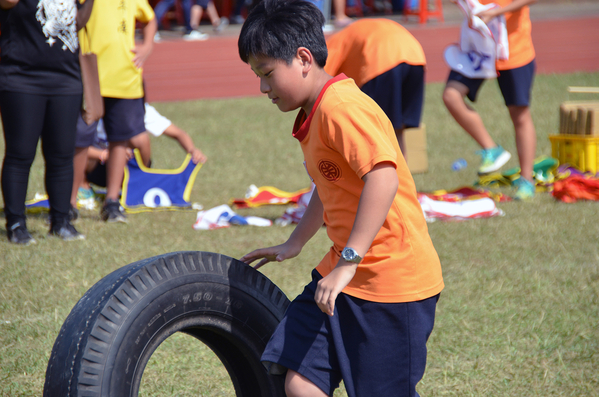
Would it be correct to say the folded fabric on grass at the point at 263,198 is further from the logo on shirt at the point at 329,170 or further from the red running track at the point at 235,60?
the red running track at the point at 235,60

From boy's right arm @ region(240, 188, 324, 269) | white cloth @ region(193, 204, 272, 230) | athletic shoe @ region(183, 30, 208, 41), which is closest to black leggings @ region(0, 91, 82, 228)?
white cloth @ region(193, 204, 272, 230)

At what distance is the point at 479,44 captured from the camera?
4.95m

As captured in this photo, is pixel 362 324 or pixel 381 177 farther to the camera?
pixel 362 324

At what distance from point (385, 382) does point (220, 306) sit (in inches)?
21.9

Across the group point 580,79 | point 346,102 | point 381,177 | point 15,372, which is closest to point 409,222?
point 381,177

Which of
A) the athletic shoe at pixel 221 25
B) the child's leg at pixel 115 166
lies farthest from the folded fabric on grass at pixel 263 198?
the athletic shoe at pixel 221 25

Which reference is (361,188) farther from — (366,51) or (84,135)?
(84,135)

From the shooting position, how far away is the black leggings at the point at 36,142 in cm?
397

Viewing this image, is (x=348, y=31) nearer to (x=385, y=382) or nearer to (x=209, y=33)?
(x=385, y=382)

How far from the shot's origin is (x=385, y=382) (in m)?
1.85

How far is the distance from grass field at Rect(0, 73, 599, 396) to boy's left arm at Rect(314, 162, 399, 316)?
102 centimetres

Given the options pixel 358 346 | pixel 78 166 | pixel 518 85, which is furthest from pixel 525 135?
pixel 358 346

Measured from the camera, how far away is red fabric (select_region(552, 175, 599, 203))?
4.88m

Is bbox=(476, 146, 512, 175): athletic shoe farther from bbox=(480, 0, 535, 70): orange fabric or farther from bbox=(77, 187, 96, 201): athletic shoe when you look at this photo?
bbox=(77, 187, 96, 201): athletic shoe
